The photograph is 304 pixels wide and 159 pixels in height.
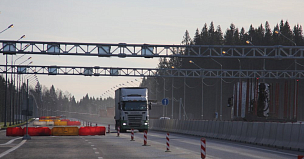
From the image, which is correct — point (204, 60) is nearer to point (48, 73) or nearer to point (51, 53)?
point (48, 73)

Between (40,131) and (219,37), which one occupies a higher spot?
(219,37)

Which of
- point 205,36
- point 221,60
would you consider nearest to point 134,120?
point 221,60

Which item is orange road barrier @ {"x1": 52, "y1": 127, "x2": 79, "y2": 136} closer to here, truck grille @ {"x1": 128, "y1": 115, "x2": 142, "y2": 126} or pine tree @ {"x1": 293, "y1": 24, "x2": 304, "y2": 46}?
truck grille @ {"x1": 128, "y1": 115, "x2": 142, "y2": 126}

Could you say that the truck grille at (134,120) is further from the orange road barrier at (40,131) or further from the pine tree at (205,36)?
the pine tree at (205,36)

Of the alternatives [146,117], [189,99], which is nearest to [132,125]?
[146,117]

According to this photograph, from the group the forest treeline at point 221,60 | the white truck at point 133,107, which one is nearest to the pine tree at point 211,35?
the forest treeline at point 221,60

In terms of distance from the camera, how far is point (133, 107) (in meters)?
49.1

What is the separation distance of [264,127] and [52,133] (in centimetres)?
1877

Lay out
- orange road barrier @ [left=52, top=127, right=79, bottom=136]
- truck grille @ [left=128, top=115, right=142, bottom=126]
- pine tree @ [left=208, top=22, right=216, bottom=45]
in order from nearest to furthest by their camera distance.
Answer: orange road barrier @ [left=52, top=127, right=79, bottom=136]
truck grille @ [left=128, top=115, right=142, bottom=126]
pine tree @ [left=208, top=22, right=216, bottom=45]

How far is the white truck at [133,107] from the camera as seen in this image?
48938 mm

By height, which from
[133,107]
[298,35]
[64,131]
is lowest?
[64,131]

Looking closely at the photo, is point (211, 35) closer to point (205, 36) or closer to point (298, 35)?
point (205, 36)

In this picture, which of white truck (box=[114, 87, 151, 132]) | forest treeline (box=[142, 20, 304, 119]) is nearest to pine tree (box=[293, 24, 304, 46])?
forest treeline (box=[142, 20, 304, 119])

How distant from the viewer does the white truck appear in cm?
4894
